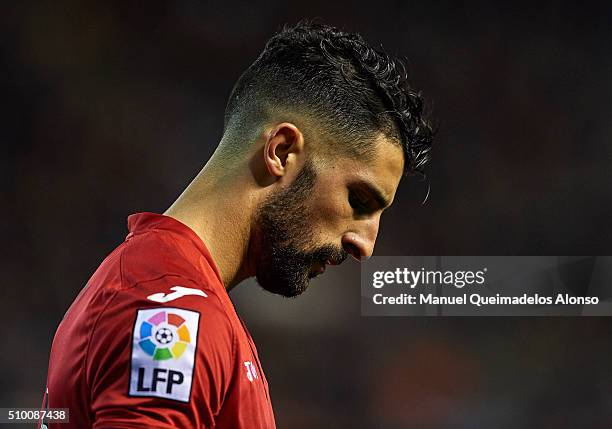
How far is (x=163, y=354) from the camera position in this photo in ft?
2.30

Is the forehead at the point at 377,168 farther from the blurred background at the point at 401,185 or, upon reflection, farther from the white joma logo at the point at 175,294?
the blurred background at the point at 401,185

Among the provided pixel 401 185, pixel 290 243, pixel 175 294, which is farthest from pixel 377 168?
pixel 401 185

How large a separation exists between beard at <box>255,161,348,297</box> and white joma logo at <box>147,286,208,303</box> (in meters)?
0.20

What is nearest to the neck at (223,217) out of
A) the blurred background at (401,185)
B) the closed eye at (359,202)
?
the closed eye at (359,202)

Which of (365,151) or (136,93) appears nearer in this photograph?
(365,151)

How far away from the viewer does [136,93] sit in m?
3.30

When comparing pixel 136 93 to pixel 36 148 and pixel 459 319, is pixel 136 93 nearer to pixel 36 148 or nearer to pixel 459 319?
pixel 36 148

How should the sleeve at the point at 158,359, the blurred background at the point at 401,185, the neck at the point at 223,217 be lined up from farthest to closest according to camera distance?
the blurred background at the point at 401,185
the neck at the point at 223,217
the sleeve at the point at 158,359

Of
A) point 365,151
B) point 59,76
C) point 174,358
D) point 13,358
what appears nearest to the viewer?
point 174,358

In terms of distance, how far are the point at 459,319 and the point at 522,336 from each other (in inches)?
10.6

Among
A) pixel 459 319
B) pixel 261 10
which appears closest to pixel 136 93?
pixel 261 10

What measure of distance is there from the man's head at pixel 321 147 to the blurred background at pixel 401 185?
217cm

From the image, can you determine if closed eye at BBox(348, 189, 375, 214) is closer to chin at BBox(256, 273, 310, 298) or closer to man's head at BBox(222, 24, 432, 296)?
man's head at BBox(222, 24, 432, 296)

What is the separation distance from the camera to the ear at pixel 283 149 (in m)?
0.95
